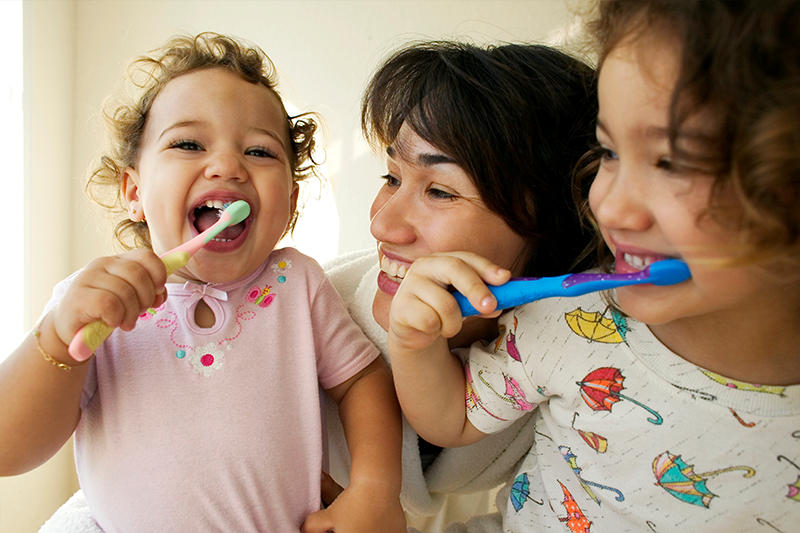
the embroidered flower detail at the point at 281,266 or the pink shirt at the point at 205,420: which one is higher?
the embroidered flower detail at the point at 281,266

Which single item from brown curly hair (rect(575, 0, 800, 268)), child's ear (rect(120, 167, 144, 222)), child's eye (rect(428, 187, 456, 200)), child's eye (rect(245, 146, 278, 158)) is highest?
brown curly hair (rect(575, 0, 800, 268))

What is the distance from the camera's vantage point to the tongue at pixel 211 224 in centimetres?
74

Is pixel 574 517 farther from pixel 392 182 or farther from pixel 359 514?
pixel 392 182

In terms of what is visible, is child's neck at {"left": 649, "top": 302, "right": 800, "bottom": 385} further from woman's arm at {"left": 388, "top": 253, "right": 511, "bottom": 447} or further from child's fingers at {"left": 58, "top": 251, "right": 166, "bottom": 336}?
child's fingers at {"left": 58, "top": 251, "right": 166, "bottom": 336}

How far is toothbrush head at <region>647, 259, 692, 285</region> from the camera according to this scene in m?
0.50

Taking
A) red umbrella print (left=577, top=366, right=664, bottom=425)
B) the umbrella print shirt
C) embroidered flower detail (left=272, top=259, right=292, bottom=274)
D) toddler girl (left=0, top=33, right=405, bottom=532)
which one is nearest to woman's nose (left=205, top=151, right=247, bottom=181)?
toddler girl (left=0, top=33, right=405, bottom=532)

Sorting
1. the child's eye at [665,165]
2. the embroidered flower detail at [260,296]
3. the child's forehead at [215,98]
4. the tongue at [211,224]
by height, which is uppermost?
the child's eye at [665,165]

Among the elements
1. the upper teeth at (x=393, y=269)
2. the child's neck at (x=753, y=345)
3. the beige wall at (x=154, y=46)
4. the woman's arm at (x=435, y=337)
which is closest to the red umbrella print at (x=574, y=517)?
the woman's arm at (x=435, y=337)

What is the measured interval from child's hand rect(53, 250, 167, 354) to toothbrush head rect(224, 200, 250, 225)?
5.2 inches

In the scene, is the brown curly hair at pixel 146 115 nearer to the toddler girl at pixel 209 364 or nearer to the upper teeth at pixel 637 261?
the toddler girl at pixel 209 364

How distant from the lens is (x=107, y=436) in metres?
0.66

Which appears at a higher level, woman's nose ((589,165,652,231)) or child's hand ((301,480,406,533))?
woman's nose ((589,165,652,231))

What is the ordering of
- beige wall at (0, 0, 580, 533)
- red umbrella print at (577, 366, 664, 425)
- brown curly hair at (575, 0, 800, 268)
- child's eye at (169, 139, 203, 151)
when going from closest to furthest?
brown curly hair at (575, 0, 800, 268), red umbrella print at (577, 366, 664, 425), child's eye at (169, 139, 203, 151), beige wall at (0, 0, 580, 533)

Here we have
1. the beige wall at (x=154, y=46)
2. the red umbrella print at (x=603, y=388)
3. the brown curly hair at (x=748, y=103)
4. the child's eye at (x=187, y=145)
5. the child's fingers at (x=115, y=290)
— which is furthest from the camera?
the beige wall at (x=154, y=46)
